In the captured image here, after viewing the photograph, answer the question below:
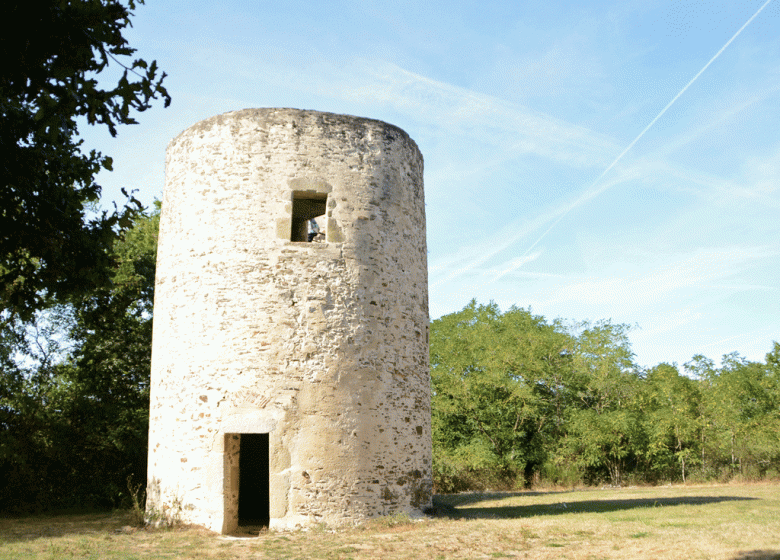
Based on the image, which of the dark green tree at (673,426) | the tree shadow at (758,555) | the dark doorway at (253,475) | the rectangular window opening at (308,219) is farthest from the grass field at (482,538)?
the dark green tree at (673,426)

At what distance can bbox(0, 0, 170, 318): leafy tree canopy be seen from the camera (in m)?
5.35

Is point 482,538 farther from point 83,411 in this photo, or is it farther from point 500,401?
point 500,401

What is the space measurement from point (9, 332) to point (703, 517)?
600 inches

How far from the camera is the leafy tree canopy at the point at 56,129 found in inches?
211

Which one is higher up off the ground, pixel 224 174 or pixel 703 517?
pixel 224 174

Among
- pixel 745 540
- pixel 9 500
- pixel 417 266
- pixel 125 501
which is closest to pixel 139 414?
pixel 125 501

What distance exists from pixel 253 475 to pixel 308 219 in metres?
5.15

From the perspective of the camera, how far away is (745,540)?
708 centimetres

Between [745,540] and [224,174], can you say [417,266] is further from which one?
[745,540]

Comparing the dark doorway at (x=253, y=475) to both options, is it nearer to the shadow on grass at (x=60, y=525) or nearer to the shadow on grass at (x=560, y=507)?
the shadow on grass at (x=60, y=525)

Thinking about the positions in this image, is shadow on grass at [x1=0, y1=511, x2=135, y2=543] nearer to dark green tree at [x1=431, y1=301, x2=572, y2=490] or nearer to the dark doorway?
the dark doorway

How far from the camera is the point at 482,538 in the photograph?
8.00 m

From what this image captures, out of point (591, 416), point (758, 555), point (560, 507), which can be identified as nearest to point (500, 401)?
point (591, 416)

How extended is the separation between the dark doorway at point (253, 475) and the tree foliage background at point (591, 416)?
851 centimetres
